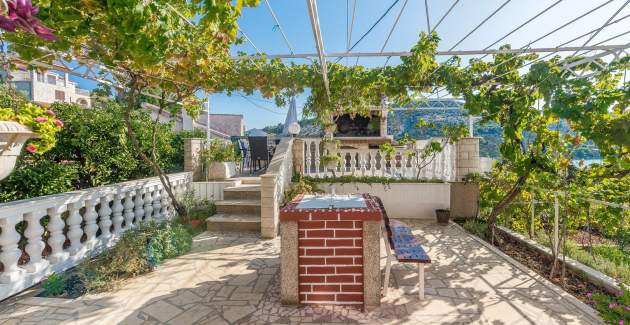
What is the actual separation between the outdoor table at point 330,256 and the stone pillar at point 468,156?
14.9 feet

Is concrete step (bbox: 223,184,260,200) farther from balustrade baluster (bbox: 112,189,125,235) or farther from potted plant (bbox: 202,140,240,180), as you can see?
balustrade baluster (bbox: 112,189,125,235)

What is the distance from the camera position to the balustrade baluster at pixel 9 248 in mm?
2738

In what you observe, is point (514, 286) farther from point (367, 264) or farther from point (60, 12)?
point (60, 12)

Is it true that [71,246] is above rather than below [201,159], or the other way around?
below

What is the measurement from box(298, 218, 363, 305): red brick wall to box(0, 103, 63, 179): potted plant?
2.51 meters

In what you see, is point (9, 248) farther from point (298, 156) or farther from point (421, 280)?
point (298, 156)

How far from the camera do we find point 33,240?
3.00 metres

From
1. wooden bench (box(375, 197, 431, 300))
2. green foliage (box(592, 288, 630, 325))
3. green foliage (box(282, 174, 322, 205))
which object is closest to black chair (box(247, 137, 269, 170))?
green foliage (box(282, 174, 322, 205))

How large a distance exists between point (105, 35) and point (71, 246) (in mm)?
2736

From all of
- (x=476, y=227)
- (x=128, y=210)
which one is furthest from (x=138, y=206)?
(x=476, y=227)

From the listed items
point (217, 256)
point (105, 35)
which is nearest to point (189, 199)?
point (217, 256)

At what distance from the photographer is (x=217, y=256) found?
157 inches

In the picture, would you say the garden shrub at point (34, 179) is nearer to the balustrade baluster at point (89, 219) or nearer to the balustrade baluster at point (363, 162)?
the balustrade baluster at point (89, 219)

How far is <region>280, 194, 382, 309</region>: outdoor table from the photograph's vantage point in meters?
2.62
